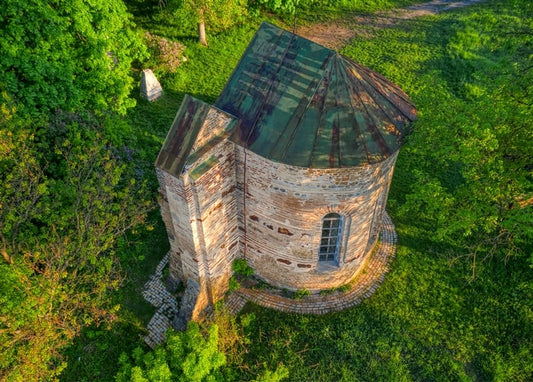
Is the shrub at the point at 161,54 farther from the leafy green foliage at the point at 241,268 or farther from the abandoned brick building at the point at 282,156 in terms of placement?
the leafy green foliage at the point at 241,268

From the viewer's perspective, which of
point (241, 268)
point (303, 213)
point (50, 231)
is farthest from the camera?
point (241, 268)

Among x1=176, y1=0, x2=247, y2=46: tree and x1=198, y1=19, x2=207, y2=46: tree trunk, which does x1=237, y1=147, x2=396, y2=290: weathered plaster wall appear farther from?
x1=198, y1=19, x2=207, y2=46: tree trunk

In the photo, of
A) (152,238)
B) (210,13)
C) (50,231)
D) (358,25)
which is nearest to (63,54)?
(50,231)

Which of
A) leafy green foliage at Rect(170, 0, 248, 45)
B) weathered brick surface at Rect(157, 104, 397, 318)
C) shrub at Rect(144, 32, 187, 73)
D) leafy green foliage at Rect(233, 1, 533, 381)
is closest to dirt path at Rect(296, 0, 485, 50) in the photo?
leafy green foliage at Rect(170, 0, 248, 45)

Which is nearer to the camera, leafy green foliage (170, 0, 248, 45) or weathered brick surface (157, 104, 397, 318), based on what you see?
weathered brick surface (157, 104, 397, 318)

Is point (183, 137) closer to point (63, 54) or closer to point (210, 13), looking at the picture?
point (63, 54)

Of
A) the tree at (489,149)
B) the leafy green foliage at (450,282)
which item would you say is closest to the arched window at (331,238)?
the leafy green foliage at (450,282)
